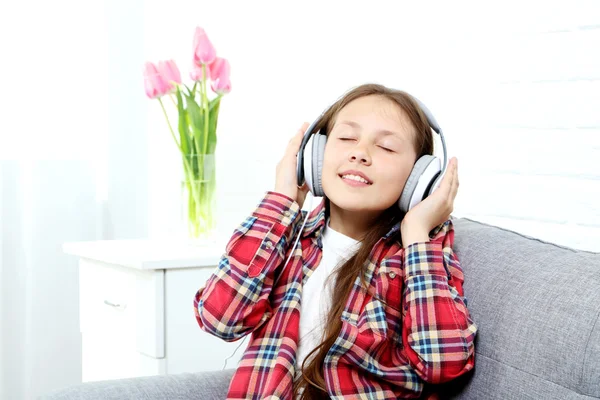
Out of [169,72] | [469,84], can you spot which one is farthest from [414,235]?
[169,72]

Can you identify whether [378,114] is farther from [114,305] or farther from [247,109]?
[247,109]

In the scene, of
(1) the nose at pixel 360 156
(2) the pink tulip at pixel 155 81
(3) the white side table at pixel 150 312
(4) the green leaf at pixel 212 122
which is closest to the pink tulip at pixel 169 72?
(2) the pink tulip at pixel 155 81

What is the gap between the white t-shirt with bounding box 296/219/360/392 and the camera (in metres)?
1.25

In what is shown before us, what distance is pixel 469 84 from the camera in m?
1.72

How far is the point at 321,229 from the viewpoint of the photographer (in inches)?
53.4

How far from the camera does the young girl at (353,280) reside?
115 centimetres

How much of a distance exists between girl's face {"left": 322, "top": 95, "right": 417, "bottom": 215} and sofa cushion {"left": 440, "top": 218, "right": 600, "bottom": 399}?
17 centimetres

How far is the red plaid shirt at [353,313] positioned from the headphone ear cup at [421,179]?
0.23 ft

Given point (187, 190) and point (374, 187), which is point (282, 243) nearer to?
point (374, 187)

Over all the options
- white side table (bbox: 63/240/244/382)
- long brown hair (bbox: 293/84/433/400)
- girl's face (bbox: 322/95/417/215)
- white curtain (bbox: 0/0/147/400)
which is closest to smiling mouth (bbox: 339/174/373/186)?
girl's face (bbox: 322/95/417/215)

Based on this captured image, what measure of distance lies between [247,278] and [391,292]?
0.74ft

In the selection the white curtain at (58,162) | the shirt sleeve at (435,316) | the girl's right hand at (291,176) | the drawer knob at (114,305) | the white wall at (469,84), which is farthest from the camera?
the white curtain at (58,162)

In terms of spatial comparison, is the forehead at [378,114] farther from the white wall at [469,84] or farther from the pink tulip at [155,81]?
the pink tulip at [155,81]

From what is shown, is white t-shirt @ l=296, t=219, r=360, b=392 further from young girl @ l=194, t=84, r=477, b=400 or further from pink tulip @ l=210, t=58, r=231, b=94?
pink tulip @ l=210, t=58, r=231, b=94
